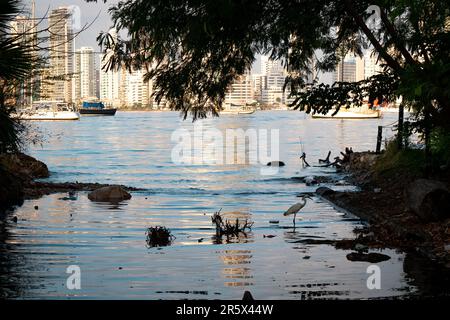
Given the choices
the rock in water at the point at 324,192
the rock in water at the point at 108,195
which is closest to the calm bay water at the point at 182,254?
the rock in water at the point at 108,195

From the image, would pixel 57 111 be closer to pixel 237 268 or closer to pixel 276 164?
pixel 276 164

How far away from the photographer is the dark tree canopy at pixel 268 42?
17875mm

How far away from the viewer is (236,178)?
4259cm

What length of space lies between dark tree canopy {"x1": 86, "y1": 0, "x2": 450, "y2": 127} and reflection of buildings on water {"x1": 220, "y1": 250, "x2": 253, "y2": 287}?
4436mm

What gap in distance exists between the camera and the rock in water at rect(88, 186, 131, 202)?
26.7 m

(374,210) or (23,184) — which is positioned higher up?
(23,184)

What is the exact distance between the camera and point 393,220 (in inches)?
757

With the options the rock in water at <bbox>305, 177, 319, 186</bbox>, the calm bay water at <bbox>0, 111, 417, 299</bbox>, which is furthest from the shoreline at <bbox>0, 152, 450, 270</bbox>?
the calm bay water at <bbox>0, 111, 417, 299</bbox>

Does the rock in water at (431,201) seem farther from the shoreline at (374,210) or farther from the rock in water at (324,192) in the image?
the rock in water at (324,192)

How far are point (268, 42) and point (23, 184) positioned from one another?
42.3ft

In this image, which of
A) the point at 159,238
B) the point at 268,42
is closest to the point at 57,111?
the point at 268,42

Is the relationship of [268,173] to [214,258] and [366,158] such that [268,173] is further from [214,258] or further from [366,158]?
[214,258]

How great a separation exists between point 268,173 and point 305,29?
88.3 ft
